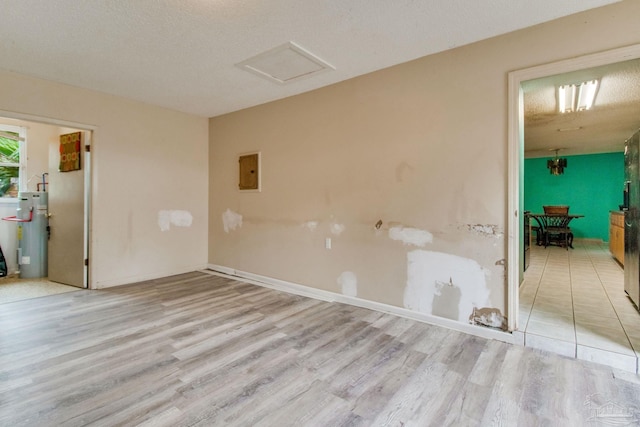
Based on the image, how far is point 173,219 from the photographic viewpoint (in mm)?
4594

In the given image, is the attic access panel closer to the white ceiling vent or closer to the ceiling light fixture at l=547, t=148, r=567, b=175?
the white ceiling vent

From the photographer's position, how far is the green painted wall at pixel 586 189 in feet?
25.5

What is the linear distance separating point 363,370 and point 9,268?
5559mm

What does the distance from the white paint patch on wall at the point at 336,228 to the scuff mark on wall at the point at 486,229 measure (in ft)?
4.38

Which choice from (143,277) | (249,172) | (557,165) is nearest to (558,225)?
(557,165)

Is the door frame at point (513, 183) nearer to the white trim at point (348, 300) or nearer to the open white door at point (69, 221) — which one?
the white trim at point (348, 300)

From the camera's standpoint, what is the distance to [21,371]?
198 centimetres

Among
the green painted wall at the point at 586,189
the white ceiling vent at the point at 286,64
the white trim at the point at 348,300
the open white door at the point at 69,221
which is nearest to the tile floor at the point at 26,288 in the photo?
the open white door at the point at 69,221

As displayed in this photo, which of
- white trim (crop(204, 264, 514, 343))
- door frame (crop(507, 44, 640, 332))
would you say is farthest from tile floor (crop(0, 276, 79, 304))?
door frame (crop(507, 44, 640, 332))

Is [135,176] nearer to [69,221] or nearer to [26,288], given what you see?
[69,221]

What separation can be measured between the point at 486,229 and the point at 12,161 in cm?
652

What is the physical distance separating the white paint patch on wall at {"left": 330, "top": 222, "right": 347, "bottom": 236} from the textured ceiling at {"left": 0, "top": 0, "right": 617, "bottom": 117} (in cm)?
164

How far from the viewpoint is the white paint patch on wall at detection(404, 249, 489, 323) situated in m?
2.59

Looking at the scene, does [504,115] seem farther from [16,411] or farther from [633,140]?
[16,411]
